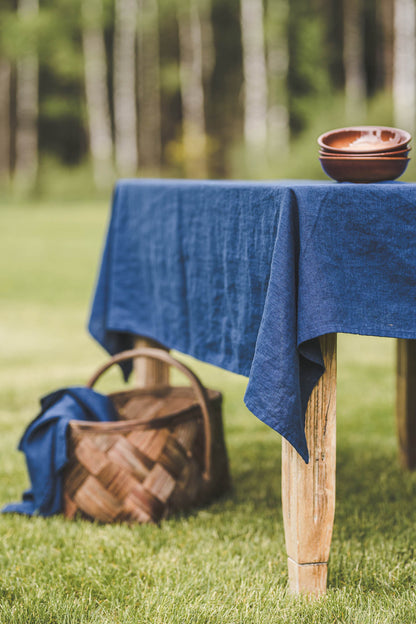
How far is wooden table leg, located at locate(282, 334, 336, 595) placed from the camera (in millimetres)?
2094

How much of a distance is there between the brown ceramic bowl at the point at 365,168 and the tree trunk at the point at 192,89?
1932 centimetres

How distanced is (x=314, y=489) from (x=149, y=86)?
21129 mm

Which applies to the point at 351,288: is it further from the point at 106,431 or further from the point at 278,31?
the point at 278,31

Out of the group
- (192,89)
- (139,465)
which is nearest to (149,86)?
(192,89)

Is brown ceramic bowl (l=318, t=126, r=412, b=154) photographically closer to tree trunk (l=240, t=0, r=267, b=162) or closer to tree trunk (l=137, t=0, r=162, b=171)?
tree trunk (l=240, t=0, r=267, b=162)

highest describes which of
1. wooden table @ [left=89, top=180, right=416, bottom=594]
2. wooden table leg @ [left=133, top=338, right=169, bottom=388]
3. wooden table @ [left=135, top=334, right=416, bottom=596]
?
wooden table @ [left=89, top=180, right=416, bottom=594]

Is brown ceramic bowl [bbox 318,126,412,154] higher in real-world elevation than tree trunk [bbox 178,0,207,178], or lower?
higher

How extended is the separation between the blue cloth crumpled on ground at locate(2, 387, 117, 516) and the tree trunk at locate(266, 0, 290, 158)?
699 inches

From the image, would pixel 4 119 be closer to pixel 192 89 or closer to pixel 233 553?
pixel 192 89

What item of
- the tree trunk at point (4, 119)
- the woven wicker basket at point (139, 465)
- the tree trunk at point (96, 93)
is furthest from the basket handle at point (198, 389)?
the tree trunk at point (4, 119)

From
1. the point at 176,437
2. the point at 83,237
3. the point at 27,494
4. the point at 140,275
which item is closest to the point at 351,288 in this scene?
the point at 176,437

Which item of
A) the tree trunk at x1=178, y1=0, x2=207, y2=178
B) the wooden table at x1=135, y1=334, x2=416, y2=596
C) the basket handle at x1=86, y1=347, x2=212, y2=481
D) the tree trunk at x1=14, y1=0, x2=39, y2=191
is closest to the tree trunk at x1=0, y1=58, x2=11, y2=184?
the tree trunk at x1=14, y1=0, x2=39, y2=191

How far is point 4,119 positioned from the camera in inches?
911

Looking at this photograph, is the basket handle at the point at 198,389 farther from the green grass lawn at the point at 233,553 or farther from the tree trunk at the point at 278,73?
the tree trunk at the point at 278,73
